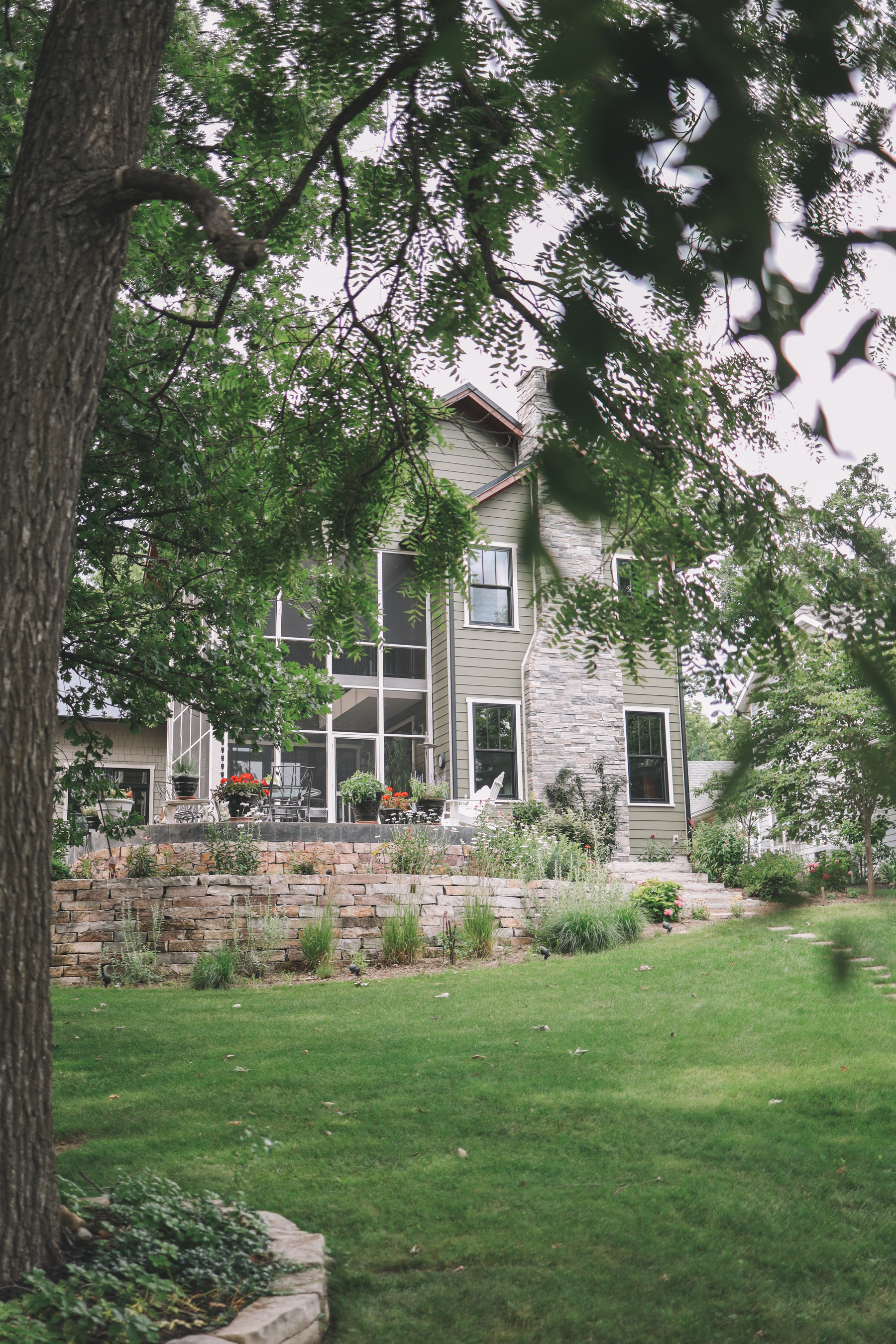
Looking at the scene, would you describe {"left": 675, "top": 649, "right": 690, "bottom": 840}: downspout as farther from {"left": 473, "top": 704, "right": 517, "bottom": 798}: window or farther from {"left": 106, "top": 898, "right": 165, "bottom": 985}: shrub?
{"left": 106, "top": 898, "right": 165, "bottom": 985}: shrub

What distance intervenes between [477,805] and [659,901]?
4.16 m

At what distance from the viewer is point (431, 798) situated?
15.0 metres

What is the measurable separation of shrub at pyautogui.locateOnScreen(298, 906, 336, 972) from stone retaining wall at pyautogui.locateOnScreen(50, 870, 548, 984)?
206mm

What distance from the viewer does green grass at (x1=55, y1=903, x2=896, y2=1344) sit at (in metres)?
3.40

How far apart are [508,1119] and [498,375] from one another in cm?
357

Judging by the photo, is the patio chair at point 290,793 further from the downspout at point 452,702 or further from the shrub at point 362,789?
the downspout at point 452,702

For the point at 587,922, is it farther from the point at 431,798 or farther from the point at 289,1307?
the point at 289,1307

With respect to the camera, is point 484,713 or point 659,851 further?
point 484,713

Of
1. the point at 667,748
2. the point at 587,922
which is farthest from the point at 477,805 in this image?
the point at 587,922

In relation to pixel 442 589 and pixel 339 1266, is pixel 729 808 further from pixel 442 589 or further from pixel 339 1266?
pixel 442 589

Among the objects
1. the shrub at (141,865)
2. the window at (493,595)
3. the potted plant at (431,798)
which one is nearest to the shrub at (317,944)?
the shrub at (141,865)

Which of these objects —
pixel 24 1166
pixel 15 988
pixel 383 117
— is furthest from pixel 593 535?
pixel 383 117

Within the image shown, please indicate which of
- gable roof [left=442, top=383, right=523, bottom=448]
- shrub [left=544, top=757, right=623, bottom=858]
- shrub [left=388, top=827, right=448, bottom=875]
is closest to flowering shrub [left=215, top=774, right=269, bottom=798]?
shrub [left=388, top=827, right=448, bottom=875]

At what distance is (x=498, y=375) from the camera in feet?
12.3
